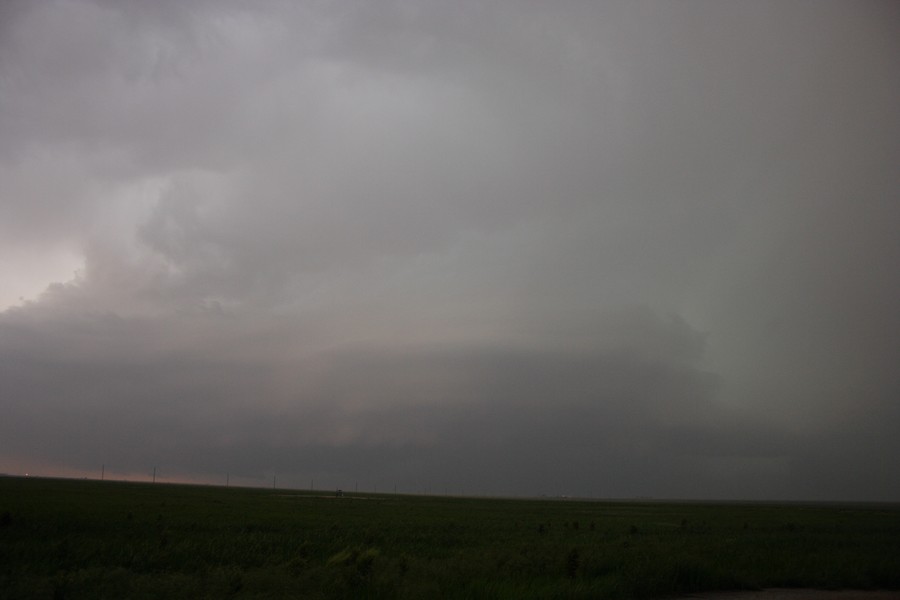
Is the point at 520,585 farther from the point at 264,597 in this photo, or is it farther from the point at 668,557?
the point at 668,557

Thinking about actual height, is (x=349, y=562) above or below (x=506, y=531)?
above

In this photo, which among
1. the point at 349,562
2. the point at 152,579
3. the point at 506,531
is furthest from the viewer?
the point at 506,531

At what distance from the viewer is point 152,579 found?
1914 centimetres

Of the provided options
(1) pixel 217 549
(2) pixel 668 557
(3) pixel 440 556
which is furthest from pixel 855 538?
(1) pixel 217 549

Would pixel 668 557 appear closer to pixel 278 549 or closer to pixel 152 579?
pixel 278 549

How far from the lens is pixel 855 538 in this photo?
47.4 m

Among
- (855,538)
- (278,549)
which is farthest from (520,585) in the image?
(855,538)

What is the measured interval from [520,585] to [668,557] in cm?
1001

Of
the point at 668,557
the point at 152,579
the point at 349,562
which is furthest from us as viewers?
the point at 668,557

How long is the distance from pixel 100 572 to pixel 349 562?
25.5ft

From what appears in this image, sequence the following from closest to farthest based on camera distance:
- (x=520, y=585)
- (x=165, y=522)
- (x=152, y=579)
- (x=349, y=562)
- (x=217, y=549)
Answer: (x=152, y=579)
(x=520, y=585)
(x=349, y=562)
(x=217, y=549)
(x=165, y=522)

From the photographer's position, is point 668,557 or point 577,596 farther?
point 668,557

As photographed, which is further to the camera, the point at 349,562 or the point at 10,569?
the point at 349,562

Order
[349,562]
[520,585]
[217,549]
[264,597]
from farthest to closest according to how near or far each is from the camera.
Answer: [217,549], [349,562], [520,585], [264,597]
